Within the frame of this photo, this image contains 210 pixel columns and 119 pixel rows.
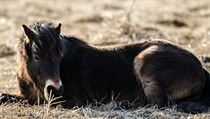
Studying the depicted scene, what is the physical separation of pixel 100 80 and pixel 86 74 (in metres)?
0.23

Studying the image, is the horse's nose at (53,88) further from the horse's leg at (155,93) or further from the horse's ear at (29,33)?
the horse's leg at (155,93)

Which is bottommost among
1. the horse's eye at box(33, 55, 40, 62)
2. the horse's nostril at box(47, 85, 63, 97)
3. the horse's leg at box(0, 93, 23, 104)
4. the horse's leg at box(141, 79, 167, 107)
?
the horse's leg at box(141, 79, 167, 107)

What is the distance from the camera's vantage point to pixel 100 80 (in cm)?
1038

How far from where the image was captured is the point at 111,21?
17.7 meters

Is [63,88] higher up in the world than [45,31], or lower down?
lower down

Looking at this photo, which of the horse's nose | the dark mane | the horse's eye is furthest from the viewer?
the dark mane

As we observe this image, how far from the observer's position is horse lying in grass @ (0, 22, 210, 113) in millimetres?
9844

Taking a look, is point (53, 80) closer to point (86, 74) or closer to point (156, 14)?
point (86, 74)

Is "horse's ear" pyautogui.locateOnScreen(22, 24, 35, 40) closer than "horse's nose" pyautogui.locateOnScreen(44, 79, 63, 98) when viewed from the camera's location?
No

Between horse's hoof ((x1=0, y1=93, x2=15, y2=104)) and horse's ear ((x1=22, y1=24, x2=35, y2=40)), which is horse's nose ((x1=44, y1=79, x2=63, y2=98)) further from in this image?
horse's hoof ((x1=0, y1=93, x2=15, y2=104))

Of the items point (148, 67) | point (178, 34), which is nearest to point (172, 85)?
point (148, 67)

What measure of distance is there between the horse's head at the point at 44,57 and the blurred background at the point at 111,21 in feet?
5.35

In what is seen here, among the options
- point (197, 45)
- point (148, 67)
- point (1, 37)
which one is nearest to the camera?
point (148, 67)

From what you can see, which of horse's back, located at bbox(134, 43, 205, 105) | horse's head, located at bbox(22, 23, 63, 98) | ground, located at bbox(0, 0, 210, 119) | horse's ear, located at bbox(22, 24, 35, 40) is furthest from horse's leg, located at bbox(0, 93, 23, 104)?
horse's back, located at bbox(134, 43, 205, 105)
